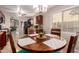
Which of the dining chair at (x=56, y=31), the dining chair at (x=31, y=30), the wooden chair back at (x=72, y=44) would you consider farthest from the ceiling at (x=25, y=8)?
the wooden chair back at (x=72, y=44)

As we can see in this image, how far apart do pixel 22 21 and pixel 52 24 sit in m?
0.38

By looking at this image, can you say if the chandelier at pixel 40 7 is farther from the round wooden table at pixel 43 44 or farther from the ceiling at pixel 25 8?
the round wooden table at pixel 43 44

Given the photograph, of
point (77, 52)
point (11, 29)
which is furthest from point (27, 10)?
point (77, 52)

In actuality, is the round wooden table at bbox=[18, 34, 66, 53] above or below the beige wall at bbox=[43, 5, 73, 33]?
below

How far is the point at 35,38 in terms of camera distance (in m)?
1.44

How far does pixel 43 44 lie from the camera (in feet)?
4.54

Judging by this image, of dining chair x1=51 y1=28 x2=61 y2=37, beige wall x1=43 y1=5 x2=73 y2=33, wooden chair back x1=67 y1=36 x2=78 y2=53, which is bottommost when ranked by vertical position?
wooden chair back x1=67 y1=36 x2=78 y2=53

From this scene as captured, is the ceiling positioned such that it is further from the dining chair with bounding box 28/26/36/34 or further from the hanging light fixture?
the dining chair with bounding box 28/26/36/34

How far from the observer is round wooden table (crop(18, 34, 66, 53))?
1.32 meters

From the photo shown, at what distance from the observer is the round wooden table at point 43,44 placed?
132cm

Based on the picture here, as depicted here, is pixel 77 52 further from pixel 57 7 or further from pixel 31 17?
pixel 31 17

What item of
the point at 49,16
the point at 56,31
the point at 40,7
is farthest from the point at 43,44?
the point at 40,7

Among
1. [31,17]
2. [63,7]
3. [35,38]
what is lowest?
[35,38]

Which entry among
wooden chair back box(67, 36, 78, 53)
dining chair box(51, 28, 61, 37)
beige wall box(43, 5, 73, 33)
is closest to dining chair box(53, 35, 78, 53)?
wooden chair back box(67, 36, 78, 53)
